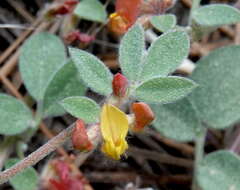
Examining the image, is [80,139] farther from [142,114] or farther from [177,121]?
[177,121]

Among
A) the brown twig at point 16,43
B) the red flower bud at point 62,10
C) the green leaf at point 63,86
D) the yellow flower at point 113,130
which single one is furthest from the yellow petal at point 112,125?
the brown twig at point 16,43

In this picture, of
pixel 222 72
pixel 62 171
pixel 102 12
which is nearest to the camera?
pixel 62 171

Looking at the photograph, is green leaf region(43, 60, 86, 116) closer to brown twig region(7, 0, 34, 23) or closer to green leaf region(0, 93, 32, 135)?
green leaf region(0, 93, 32, 135)

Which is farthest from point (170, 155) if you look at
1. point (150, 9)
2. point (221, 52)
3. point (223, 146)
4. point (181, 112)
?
point (150, 9)

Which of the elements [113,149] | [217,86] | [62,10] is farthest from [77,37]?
[113,149]

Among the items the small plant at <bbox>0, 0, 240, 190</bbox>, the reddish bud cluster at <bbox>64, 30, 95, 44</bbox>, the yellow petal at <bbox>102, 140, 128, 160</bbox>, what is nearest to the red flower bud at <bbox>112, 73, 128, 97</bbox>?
the small plant at <bbox>0, 0, 240, 190</bbox>

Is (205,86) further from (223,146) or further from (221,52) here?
(223,146)
